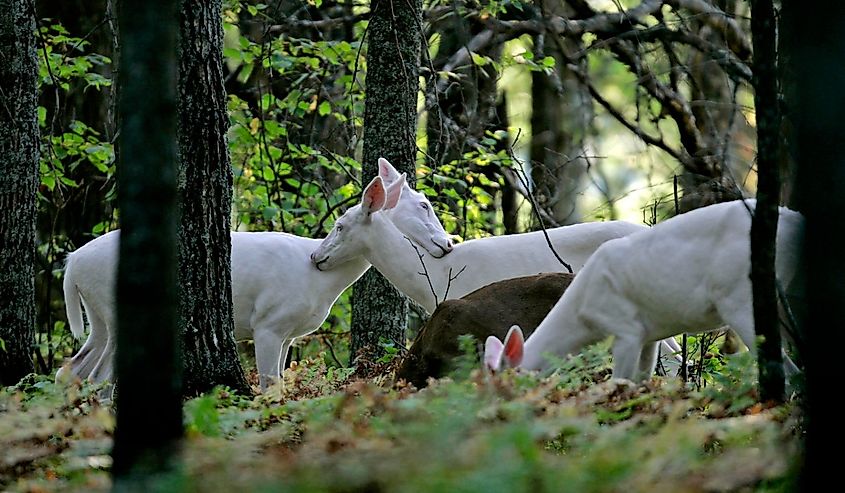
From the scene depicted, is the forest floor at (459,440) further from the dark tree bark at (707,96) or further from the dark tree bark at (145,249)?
the dark tree bark at (707,96)

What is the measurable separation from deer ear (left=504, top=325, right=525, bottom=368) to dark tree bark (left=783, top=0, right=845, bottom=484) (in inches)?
133

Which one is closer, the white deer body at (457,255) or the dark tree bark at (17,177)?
the dark tree bark at (17,177)

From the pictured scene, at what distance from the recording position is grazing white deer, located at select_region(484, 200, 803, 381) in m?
6.61

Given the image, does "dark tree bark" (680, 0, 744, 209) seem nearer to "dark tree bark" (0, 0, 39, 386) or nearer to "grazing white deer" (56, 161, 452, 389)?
"grazing white deer" (56, 161, 452, 389)

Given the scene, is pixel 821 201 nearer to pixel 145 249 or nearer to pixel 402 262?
pixel 145 249

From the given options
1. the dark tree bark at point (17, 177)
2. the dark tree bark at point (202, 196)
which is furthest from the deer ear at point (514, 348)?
the dark tree bark at point (17, 177)

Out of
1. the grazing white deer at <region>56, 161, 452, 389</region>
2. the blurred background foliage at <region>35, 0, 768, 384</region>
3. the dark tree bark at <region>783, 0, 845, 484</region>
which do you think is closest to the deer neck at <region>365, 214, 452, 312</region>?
the grazing white deer at <region>56, 161, 452, 389</region>

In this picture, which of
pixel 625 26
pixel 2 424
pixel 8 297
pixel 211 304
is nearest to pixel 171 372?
pixel 2 424

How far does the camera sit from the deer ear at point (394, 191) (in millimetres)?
10039

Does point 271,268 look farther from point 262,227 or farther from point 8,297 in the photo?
point 262,227

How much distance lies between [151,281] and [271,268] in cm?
725

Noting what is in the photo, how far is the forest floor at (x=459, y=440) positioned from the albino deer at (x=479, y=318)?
3.50 ft

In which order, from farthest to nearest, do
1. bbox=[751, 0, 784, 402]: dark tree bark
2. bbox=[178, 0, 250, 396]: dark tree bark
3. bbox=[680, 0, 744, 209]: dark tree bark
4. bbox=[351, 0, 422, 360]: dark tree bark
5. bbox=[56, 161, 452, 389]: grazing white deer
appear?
bbox=[680, 0, 744, 209]: dark tree bark, bbox=[351, 0, 422, 360]: dark tree bark, bbox=[56, 161, 452, 389]: grazing white deer, bbox=[178, 0, 250, 396]: dark tree bark, bbox=[751, 0, 784, 402]: dark tree bark

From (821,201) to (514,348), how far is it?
3.57 metres
